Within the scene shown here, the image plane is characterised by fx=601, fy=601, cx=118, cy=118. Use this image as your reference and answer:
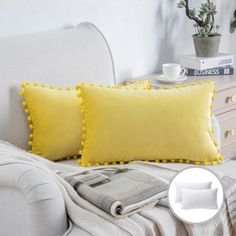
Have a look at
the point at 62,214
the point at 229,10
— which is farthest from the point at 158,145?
the point at 229,10

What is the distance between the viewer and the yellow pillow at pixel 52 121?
2.24 m

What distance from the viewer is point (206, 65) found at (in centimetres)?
304

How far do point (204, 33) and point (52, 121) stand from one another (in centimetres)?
118

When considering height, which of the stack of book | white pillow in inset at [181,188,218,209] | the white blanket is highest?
the stack of book

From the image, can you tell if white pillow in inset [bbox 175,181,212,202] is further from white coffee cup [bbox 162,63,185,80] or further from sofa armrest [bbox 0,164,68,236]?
white coffee cup [bbox 162,63,185,80]

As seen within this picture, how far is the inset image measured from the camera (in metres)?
1.58

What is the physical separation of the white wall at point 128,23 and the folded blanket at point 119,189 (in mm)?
853

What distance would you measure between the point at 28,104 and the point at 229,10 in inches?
68.0

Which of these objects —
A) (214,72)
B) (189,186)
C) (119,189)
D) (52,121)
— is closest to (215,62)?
(214,72)

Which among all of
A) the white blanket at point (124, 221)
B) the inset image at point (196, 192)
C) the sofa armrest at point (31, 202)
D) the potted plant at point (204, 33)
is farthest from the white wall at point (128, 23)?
the inset image at point (196, 192)

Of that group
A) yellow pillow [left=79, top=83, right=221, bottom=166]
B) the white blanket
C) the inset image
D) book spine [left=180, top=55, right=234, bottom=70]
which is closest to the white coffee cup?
book spine [left=180, top=55, right=234, bottom=70]

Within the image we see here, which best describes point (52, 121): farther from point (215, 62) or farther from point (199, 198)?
point (215, 62)

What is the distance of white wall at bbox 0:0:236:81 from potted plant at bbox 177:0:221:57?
130mm

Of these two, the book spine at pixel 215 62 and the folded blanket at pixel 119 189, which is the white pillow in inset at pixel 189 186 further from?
the book spine at pixel 215 62
